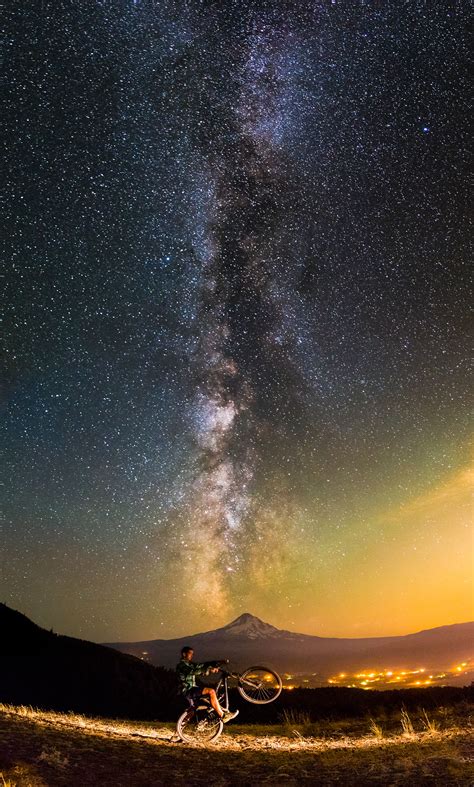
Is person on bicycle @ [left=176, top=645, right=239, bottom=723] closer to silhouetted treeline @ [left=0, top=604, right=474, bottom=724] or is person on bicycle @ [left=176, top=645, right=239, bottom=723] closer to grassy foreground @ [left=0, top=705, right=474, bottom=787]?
grassy foreground @ [left=0, top=705, right=474, bottom=787]

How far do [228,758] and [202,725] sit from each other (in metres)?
1.44

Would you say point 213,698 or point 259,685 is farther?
point 259,685

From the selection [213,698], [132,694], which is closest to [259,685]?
[213,698]

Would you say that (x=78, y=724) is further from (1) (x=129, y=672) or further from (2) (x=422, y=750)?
(1) (x=129, y=672)

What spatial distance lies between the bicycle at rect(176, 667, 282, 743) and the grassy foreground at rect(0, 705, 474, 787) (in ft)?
0.95

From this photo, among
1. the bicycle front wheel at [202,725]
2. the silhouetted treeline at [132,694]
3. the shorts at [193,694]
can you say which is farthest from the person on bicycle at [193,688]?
the silhouetted treeline at [132,694]

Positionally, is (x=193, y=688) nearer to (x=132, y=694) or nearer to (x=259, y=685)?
(x=259, y=685)

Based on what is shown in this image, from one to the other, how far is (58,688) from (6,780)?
62.2ft

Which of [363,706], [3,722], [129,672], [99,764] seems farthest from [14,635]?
[99,764]

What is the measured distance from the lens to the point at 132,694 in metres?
22.9

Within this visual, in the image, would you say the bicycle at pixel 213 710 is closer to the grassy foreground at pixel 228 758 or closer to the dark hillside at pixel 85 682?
the grassy foreground at pixel 228 758

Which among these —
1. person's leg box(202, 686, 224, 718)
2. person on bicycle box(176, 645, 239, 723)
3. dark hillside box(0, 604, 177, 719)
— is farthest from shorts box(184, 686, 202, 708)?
dark hillside box(0, 604, 177, 719)

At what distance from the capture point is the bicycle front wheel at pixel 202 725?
1038cm

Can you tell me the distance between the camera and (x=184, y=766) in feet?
27.2
